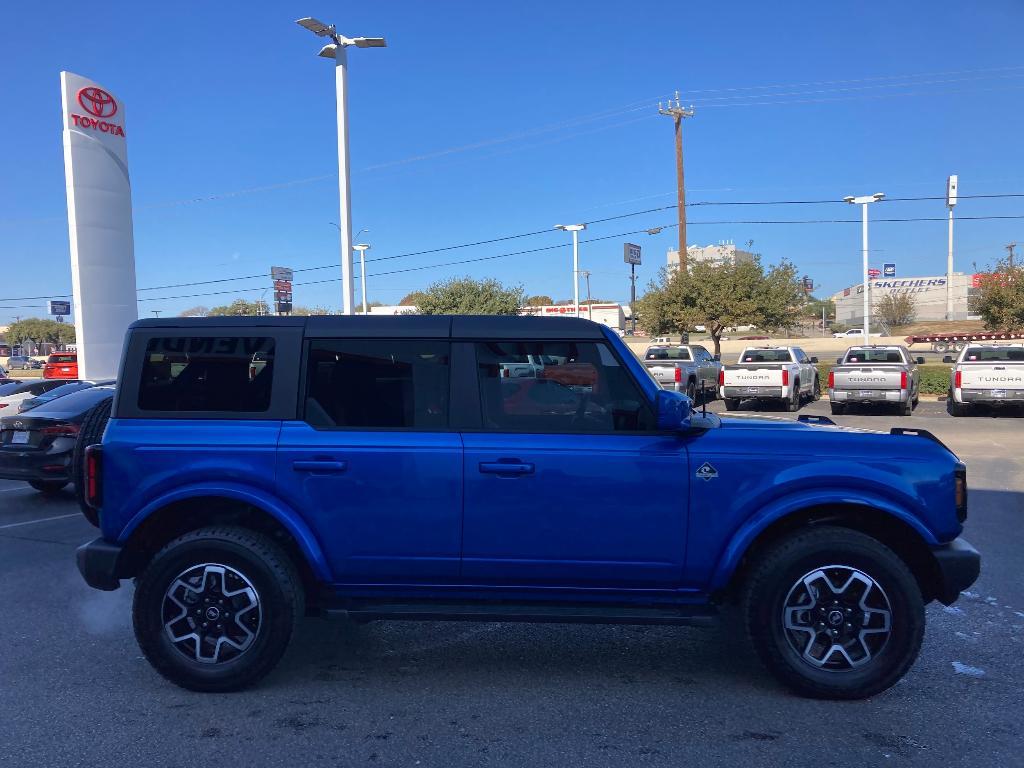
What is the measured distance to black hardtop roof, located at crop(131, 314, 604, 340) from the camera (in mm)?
4242

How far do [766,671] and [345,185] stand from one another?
17390 mm

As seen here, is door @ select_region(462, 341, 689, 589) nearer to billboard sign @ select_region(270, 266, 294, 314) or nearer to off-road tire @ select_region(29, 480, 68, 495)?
off-road tire @ select_region(29, 480, 68, 495)

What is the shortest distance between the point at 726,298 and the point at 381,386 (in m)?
32.9

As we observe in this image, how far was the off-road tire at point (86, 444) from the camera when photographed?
4633 millimetres

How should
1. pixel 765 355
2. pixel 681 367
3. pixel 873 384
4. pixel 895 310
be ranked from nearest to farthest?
pixel 873 384
pixel 681 367
pixel 765 355
pixel 895 310

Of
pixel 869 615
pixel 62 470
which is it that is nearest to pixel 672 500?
pixel 869 615

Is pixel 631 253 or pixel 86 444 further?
pixel 631 253

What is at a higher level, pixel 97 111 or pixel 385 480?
pixel 97 111

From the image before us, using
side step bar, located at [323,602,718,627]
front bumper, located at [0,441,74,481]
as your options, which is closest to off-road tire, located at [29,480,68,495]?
front bumper, located at [0,441,74,481]

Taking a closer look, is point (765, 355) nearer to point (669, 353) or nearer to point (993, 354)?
point (669, 353)

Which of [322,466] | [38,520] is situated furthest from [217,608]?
[38,520]

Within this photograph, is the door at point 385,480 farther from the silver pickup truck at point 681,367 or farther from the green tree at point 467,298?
the green tree at point 467,298

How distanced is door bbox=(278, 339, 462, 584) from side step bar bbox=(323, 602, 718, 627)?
15 centimetres

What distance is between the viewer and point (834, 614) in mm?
3984
